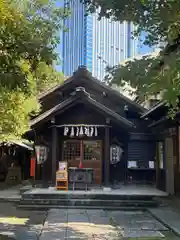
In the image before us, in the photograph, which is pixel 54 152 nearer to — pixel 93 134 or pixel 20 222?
pixel 93 134

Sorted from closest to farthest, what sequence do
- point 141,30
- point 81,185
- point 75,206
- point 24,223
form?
point 141,30
point 24,223
point 75,206
point 81,185

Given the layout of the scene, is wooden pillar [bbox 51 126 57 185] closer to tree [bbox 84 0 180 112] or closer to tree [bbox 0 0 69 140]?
tree [bbox 0 0 69 140]

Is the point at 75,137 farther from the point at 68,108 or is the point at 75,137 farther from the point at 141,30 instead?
the point at 141,30

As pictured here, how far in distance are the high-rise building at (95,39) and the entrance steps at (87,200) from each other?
20.3 feet

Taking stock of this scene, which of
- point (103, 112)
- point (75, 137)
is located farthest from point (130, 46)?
point (75, 137)

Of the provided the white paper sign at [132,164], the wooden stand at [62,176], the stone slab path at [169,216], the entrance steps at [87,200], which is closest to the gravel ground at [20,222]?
the entrance steps at [87,200]

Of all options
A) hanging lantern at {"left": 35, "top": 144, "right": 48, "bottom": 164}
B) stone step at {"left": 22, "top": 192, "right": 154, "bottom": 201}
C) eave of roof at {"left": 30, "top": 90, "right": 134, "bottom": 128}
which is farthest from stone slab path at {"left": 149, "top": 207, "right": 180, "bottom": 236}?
hanging lantern at {"left": 35, "top": 144, "right": 48, "bottom": 164}

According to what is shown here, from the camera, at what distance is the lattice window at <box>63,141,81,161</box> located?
61.3 ft

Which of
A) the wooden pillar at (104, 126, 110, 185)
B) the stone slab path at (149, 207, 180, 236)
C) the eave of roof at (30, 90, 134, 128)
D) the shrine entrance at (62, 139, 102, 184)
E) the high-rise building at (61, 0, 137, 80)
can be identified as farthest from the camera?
the shrine entrance at (62, 139, 102, 184)

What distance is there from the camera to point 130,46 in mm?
8656

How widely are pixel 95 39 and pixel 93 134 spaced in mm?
9414

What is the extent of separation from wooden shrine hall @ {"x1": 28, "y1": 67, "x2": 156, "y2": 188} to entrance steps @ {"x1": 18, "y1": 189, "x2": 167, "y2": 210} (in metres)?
2.47

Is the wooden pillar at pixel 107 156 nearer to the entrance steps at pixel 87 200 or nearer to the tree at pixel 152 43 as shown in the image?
the entrance steps at pixel 87 200

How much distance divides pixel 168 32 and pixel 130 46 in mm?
2241
